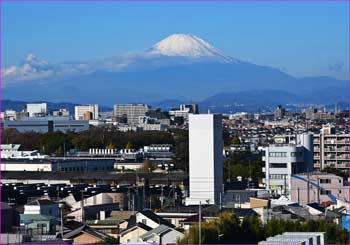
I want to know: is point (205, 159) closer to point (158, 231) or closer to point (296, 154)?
point (296, 154)

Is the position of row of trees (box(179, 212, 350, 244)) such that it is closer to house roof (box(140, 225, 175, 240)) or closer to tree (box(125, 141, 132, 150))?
house roof (box(140, 225, 175, 240))

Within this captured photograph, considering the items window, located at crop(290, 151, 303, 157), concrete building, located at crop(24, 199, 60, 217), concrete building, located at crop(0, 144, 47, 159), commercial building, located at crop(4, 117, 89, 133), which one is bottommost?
concrete building, located at crop(24, 199, 60, 217)

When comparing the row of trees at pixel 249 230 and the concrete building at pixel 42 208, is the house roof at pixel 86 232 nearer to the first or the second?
the row of trees at pixel 249 230

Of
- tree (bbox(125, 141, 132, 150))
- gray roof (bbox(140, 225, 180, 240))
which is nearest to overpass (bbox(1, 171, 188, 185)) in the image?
gray roof (bbox(140, 225, 180, 240))

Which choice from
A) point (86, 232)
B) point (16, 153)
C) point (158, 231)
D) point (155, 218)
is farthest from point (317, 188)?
point (16, 153)

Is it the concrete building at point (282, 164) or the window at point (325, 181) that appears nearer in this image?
the window at point (325, 181)

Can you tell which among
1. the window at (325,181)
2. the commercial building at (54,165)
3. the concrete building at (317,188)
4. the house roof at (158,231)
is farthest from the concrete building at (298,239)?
the commercial building at (54,165)
